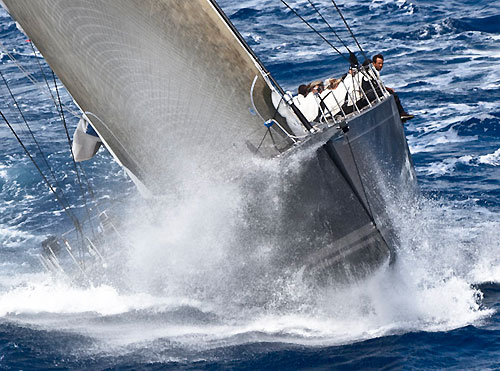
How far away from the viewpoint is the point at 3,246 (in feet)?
53.4

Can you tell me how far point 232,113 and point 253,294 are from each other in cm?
264

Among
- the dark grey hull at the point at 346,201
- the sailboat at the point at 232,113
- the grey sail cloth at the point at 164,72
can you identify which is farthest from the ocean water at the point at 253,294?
the grey sail cloth at the point at 164,72

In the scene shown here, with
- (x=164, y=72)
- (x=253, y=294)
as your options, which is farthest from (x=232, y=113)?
(x=253, y=294)

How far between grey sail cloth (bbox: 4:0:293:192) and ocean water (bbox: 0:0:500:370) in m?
0.83

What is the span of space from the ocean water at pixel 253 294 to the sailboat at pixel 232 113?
0.53 m

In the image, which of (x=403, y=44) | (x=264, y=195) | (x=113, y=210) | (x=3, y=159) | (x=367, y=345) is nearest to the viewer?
(x=367, y=345)

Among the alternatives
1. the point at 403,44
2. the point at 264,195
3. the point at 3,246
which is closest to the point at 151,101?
the point at 264,195

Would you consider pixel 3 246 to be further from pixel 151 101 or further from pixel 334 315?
pixel 334 315

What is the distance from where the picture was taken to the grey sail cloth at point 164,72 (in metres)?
10.7

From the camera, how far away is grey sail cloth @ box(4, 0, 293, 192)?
35.2 feet

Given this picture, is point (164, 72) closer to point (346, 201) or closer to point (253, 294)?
point (346, 201)

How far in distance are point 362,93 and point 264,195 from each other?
2.04 m

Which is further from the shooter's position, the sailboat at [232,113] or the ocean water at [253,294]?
the sailboat at [232,113]

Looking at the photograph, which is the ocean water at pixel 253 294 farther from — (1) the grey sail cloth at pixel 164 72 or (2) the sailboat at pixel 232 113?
(1) the grey sail cloth at pixel 164 72
